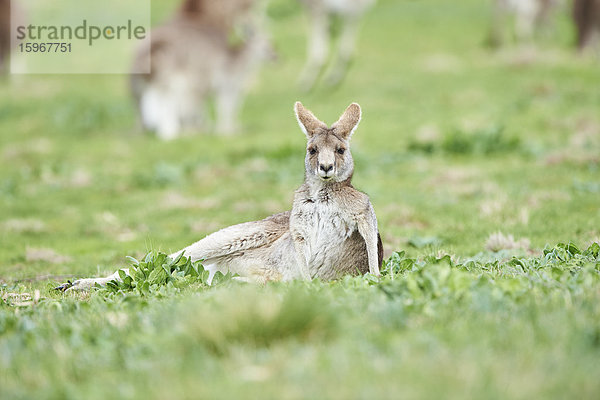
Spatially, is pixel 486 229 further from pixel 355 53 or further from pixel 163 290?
pixel 355 53

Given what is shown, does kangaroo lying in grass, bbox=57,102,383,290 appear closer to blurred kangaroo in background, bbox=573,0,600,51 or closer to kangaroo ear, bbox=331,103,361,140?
kangaroo ear, bbox=331,103,361,140

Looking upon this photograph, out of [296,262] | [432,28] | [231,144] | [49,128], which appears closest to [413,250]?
[296,262]

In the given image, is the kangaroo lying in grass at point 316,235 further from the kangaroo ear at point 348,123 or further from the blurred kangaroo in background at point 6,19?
the blurred kangaroo in background at point 6,19

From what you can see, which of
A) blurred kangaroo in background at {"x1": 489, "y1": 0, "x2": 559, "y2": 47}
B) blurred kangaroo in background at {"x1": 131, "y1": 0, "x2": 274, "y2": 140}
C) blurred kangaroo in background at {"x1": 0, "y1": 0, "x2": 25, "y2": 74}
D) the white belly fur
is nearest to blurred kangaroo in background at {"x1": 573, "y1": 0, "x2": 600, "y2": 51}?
blurred kangaroo in background at {"x1": 489, "y1": 0, "x2": 559, "y2": 47}

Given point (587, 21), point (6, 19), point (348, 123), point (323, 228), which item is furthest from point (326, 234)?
point (6, 19)

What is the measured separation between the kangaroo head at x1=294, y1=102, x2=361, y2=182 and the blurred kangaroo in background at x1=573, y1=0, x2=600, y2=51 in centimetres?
1740

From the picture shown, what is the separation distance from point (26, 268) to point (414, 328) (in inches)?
219

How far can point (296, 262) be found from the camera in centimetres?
592

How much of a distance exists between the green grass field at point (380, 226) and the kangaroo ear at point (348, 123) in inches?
A: 44.5

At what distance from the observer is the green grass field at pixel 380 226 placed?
3.21 m

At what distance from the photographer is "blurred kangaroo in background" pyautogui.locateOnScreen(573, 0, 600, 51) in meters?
21.0

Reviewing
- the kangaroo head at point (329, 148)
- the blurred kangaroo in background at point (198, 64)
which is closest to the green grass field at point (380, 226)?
the kangaroo head at point (329, 148)

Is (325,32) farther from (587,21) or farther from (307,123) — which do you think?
(307,123)

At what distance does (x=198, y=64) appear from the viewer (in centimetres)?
1798
